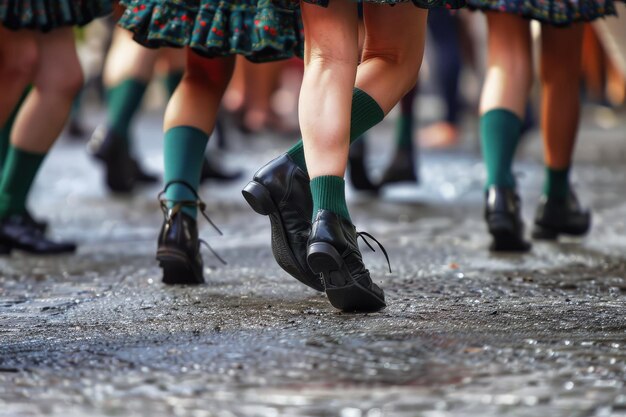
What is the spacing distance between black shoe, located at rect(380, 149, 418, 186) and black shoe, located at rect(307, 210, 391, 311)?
3029 millimetres

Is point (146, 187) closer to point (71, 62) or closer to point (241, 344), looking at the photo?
point (71, 62)

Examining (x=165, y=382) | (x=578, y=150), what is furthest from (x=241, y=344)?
(x=578, y=150)

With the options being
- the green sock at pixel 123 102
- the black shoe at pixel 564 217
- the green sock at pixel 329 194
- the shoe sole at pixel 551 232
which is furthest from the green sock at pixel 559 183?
the green sock at pixel 123 102

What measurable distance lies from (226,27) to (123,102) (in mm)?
2504

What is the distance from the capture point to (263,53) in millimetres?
3248

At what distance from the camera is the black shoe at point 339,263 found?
8.89ft

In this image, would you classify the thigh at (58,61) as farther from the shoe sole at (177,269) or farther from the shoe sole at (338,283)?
the shoe sole at (338,283)

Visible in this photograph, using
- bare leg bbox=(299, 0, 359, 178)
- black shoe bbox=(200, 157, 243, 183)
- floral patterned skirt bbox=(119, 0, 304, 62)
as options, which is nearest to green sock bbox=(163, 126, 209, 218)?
floral patterned skirt bbox=(119, 0, 304, 62)

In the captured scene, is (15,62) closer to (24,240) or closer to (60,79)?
(60,79)

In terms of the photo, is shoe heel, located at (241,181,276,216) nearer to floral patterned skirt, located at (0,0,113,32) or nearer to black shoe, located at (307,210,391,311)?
black shoe, located at (307,210,391,311)

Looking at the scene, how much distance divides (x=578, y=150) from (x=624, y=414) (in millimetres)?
6189

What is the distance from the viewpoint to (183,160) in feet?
11.4

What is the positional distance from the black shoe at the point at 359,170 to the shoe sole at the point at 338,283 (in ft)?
9.65

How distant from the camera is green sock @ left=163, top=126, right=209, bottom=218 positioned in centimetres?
346
